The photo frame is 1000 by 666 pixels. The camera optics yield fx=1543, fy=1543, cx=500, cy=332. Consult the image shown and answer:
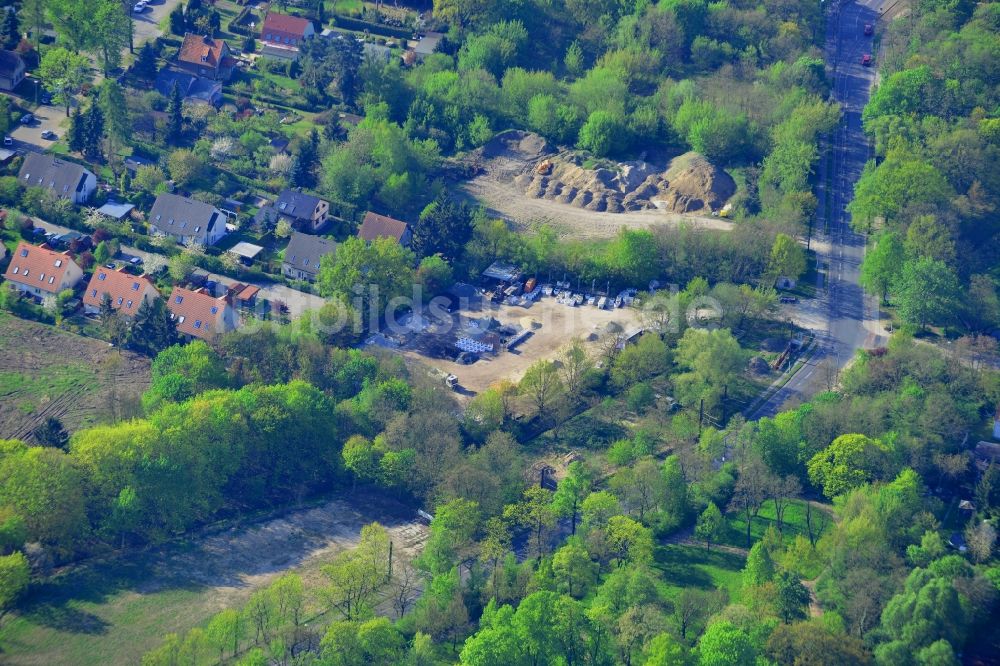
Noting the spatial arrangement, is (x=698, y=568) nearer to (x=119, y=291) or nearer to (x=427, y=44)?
(x=119, y=291)

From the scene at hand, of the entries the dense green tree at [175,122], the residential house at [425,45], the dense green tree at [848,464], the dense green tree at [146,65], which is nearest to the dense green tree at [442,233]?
the dense green tree at [175,122]

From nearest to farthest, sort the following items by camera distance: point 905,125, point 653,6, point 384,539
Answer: point 384,539
point 905,125
point 653,6

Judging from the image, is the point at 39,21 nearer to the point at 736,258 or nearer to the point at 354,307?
the point at 354,307

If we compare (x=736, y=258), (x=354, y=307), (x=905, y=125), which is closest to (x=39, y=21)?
(x=354, y=307)

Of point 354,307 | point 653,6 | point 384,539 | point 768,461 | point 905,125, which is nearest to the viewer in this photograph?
point 384,539

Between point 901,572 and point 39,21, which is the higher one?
point 39,21

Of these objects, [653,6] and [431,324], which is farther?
[653,6]
